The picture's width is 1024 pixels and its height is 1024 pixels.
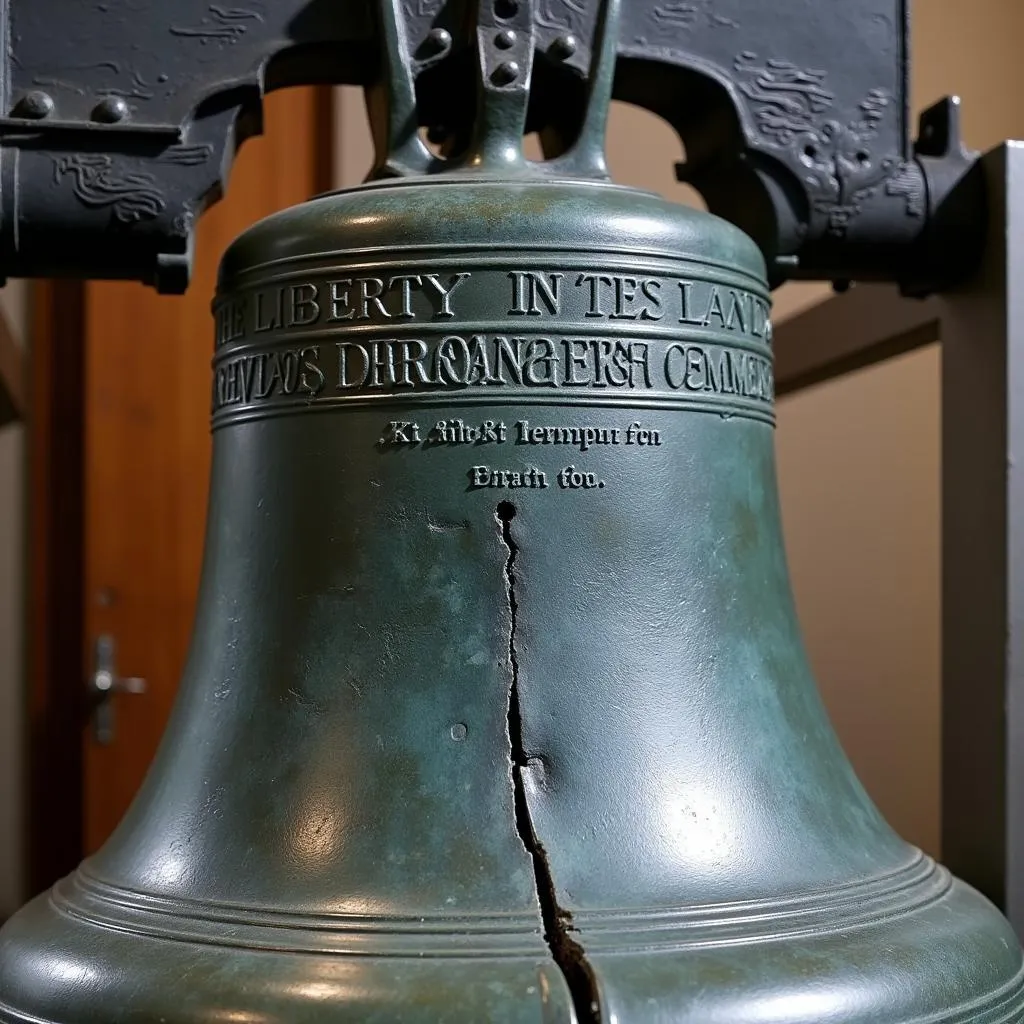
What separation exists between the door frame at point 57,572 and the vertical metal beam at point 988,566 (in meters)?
1.35

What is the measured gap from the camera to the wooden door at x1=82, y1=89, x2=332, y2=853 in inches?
99.9

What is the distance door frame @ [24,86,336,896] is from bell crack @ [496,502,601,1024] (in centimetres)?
158

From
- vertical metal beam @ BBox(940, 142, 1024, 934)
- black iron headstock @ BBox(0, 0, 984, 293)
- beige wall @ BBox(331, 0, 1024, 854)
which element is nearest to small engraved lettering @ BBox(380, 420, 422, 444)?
black iron headstock @ BBox(0, 0, 984, 293)

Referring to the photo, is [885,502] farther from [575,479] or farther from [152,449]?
[575,479]

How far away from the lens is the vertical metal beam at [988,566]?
137cm

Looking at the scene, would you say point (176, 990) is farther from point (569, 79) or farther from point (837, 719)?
point (837, 719)

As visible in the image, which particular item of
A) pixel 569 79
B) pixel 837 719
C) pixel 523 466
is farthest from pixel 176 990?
pixel 837 719

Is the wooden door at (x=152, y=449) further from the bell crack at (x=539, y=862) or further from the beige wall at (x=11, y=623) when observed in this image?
the bell crack at (x=539, y=862)

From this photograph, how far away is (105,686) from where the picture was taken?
2.52 meters

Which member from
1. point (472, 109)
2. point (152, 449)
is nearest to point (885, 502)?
point (152, 449)

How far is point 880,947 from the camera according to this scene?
996 millimetres

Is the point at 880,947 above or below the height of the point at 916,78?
below

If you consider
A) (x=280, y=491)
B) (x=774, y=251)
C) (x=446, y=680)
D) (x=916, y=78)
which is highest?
(x=916, y=78)

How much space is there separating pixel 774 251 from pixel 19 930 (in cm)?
82
